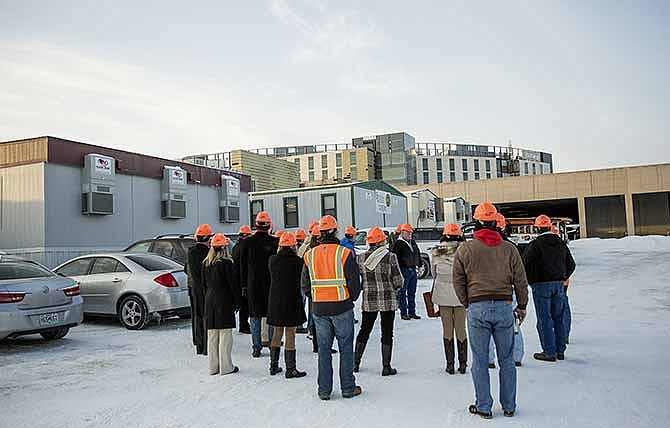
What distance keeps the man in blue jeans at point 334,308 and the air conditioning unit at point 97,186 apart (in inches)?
506

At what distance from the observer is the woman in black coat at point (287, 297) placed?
6.41 m

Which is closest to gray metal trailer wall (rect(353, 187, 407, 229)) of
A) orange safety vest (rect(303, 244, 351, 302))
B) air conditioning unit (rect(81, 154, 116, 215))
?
air conditioning unit (rect(81, 154, 116, 215))

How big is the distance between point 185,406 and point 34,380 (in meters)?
2.40

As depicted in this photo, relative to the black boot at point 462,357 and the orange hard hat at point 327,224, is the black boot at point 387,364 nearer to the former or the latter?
the black boot at point 462,357

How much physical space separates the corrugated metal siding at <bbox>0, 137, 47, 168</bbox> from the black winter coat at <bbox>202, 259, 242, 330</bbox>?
441 inches

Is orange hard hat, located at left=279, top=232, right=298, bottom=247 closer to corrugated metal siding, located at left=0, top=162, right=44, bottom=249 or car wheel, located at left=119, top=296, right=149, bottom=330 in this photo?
car wheel, located at left=119, top=296, right=149, bottom=330

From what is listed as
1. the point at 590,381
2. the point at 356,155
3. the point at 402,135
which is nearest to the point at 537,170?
the point at 402,135

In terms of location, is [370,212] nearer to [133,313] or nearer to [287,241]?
[133,313]

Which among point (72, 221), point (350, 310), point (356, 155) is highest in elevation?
point (356, 155)

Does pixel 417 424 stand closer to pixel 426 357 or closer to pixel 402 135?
pixel 426 357

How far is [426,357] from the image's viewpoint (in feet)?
24.0

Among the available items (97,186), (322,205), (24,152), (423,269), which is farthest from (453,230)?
(322,205)

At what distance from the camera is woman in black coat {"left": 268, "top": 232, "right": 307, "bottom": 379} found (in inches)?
253

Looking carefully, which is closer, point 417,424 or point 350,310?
point 417,424
